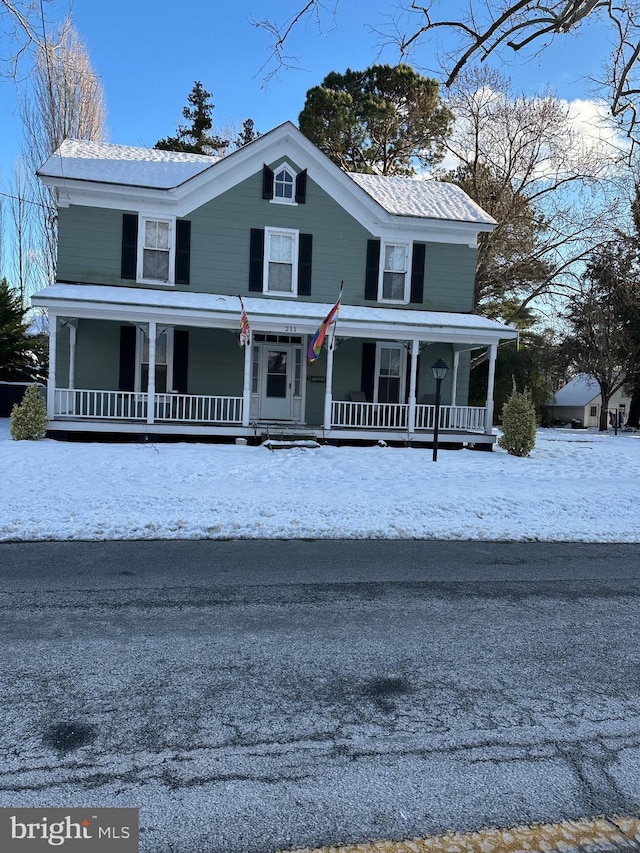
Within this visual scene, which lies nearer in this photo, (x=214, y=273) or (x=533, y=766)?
(x=533, y=766)

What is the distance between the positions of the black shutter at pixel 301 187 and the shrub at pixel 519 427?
7.47 metres

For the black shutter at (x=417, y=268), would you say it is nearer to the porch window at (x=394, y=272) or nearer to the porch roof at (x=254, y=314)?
the porch window at (x=394, y=272)

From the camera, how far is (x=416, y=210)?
55.2ft

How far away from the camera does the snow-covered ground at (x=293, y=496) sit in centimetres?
715

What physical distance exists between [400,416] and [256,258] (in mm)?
5646

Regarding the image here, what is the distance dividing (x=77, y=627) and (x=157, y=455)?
287 inches

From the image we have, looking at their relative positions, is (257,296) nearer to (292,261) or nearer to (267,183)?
(292,261)

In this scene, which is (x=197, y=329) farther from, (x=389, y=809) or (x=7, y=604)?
(x=389, y=809)

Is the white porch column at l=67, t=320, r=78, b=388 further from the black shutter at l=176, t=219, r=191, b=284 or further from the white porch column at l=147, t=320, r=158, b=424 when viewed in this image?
the black shutter at l=176, t=219, r=191, b=284

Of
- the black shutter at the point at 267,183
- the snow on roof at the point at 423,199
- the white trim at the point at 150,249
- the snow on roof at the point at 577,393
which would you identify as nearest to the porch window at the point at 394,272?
the snow on roof at the point at 423,199

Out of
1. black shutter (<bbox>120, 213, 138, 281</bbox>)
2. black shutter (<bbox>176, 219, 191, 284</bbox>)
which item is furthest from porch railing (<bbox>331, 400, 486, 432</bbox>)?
black shutter (<bbox>120, 213, 138, 281</bbox>)

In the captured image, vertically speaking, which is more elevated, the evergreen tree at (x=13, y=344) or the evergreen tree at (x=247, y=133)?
the evergreen tree at (x=247, y=133)

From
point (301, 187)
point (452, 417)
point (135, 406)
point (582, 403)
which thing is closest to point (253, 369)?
point (135, 406)

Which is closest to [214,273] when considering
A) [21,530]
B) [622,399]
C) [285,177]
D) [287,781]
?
[285,177]
